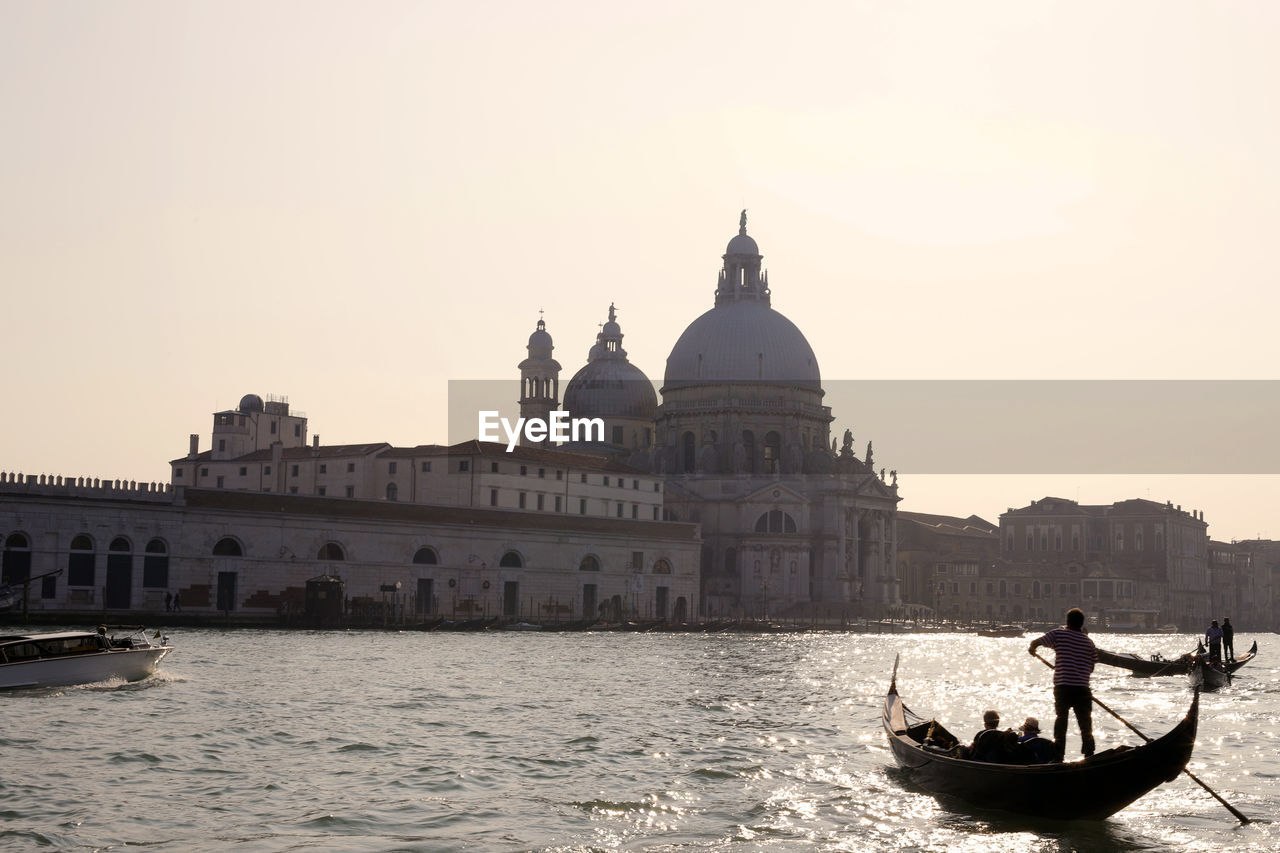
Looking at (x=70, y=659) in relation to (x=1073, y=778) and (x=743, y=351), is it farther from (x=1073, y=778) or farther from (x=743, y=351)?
(x=743, y=351)

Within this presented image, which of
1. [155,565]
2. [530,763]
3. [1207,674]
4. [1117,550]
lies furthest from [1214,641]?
[1117,550]

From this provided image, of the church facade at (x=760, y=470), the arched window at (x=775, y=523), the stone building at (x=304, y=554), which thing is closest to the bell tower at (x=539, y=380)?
the church facade at (x=760, y=470)

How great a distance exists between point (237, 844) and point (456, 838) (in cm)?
236

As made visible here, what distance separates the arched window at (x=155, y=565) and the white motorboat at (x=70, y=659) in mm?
29464

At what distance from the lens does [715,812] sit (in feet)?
64.2

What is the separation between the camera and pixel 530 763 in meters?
23.6

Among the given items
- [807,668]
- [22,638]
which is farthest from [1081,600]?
[22,638]

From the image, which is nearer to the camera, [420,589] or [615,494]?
[420,589]

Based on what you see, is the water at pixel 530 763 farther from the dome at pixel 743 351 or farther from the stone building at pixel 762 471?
the dome at pixel 743 351

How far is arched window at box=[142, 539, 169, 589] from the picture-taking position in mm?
63062

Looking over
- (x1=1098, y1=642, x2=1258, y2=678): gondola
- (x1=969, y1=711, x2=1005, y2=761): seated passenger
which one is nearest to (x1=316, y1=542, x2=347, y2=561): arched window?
(x1=1098, y1=642, x2=1258, y2=678): gondola

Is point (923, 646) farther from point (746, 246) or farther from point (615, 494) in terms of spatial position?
point (746, 246)

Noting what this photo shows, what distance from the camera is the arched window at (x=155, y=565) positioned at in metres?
63.1

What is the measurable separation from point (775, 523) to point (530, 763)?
79.5 meters
